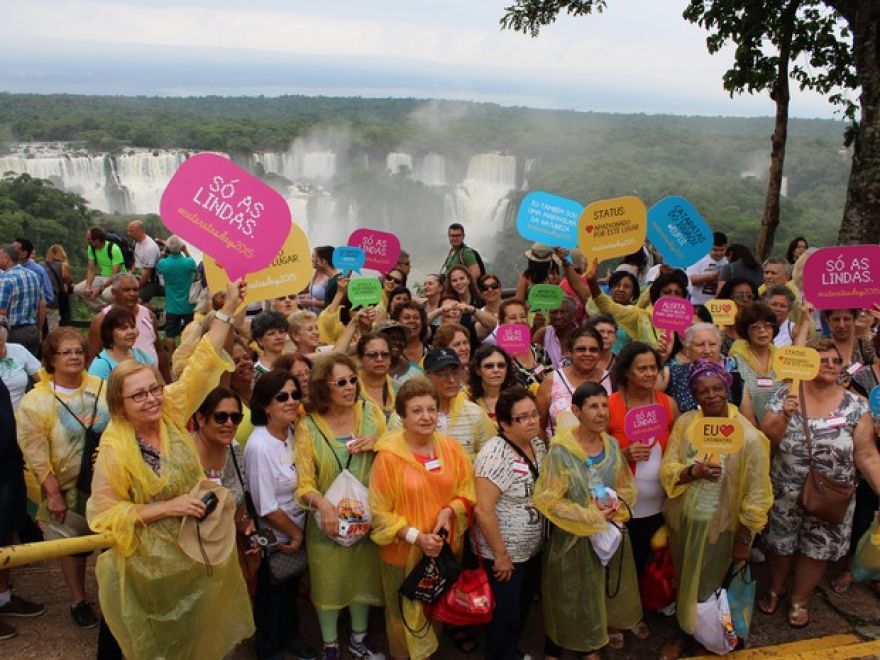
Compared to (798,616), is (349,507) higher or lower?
higher

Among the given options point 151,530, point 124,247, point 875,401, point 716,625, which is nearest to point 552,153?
point 124,247

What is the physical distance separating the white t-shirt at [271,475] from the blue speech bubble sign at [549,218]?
9.97 feet

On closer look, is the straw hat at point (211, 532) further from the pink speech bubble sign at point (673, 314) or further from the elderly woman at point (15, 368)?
the pink speech bubble sign at point (673, 314)

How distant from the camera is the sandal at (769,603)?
429cm

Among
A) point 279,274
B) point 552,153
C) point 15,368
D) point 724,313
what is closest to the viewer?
point 15,368

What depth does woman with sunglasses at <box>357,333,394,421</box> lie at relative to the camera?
4.33 metres

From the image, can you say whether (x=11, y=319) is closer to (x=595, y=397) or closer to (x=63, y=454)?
(x=63, y=454)

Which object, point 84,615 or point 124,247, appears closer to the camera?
point 84,615

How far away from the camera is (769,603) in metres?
4.31

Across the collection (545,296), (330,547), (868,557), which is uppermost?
(545,296)

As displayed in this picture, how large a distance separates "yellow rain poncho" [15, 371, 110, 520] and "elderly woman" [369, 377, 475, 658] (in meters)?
1.52

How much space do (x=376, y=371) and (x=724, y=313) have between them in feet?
8.91

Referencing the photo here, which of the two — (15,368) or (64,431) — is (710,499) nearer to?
(64,431)

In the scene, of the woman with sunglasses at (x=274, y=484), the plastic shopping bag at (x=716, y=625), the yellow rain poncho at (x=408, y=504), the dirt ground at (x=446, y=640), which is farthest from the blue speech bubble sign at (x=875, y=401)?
the woman with sunglasses at (x=274, y=484)
